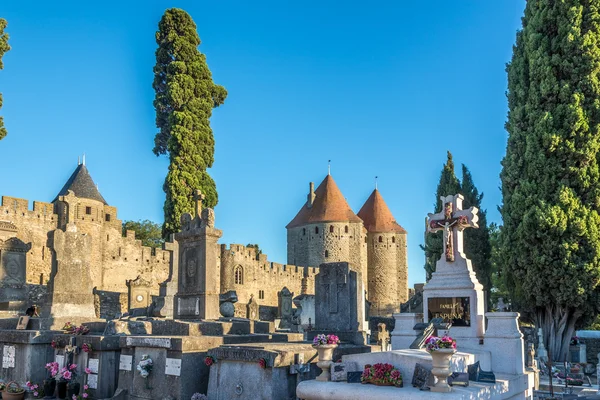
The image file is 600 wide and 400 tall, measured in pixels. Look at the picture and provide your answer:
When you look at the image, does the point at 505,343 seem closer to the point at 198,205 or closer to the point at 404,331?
the point at 404,331

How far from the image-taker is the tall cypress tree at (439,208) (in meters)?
28.4

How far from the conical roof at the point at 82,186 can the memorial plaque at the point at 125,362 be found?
20914mm

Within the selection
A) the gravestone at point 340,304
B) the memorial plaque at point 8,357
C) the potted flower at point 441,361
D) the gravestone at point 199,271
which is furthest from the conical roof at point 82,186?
the potted flower at point 441,361

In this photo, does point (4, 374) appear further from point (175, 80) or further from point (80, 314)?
point (175, 80)

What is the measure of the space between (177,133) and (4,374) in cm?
2189

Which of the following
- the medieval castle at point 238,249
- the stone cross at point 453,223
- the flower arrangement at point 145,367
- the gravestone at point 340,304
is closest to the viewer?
the flower arrangement at point 145,367

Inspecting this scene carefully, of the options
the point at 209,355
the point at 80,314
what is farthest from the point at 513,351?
the point at 80,314

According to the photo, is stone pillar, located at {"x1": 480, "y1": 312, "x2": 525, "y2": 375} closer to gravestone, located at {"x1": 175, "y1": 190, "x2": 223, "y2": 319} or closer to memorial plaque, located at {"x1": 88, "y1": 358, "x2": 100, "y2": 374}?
gravestone, located at {"x1": 175, "y1": 190, "x2": 223, "y2": 319}

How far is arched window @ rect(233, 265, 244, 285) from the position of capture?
117 ft

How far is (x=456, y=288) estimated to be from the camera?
1111cm

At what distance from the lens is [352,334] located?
10039 mm

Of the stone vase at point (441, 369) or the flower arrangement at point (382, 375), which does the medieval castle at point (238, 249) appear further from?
the stone vase at point (441, 369)

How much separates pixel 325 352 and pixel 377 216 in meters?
42.1

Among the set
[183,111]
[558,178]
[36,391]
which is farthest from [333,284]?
[183,111]
